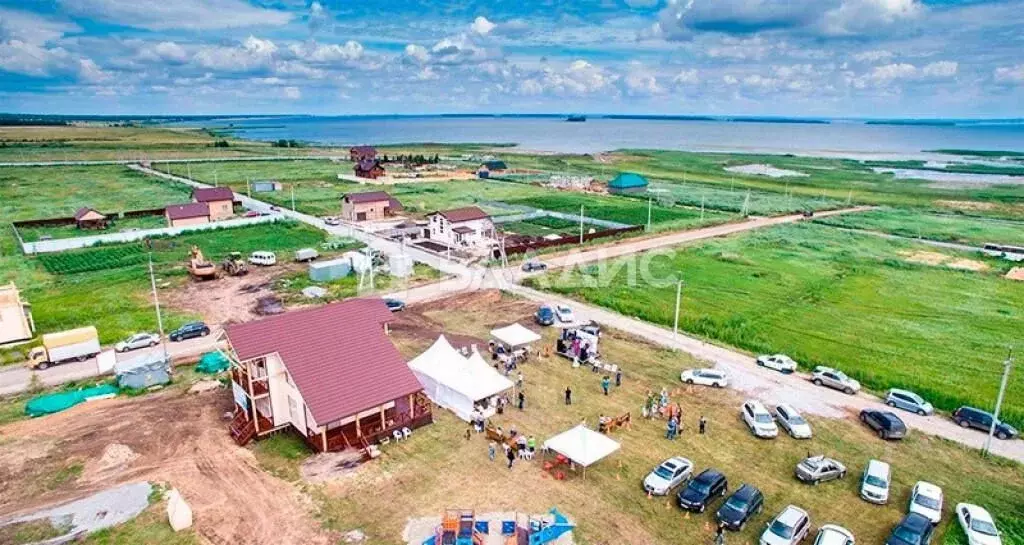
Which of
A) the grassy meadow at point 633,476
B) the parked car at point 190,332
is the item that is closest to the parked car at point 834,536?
the grassy meadow at point 633,476

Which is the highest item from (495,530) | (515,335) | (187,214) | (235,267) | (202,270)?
(187,214)

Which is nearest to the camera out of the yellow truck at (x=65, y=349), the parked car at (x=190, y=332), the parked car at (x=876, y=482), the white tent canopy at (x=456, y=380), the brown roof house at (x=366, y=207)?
the parked car at (x=876, y=482)

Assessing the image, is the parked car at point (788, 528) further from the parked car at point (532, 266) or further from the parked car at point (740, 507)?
the parked car at point (532, 266)

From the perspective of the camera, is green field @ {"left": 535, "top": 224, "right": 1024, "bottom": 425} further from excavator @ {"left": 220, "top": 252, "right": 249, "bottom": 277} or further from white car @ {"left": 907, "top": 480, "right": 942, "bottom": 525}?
excavator @ {"left": 220, "top": 252, "right": 249, "bottom": 277}

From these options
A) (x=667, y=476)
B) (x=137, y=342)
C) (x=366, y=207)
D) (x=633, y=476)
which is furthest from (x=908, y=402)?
(x=366, y=207)

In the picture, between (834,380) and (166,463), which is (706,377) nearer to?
(834,380)

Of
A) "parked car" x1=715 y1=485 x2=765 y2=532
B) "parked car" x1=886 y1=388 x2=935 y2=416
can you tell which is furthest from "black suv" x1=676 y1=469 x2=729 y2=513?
"parked car" x1=886 y1=388 x2=935 y2=416
